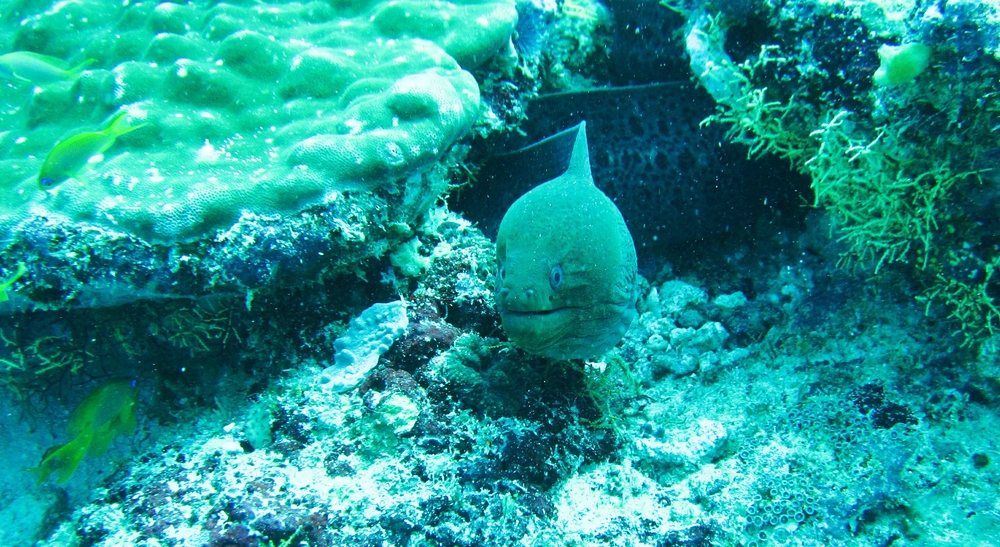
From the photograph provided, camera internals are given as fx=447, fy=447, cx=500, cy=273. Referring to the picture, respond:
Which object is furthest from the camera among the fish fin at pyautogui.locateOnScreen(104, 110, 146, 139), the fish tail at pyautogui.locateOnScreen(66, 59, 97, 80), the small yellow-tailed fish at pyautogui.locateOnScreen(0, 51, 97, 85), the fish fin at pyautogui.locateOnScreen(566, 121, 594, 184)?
the fish tail at pyautogui.locateOnScreen(66, 59, 97, 80)

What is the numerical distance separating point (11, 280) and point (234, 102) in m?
1.44

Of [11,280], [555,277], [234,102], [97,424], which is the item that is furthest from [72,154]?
[555,277]

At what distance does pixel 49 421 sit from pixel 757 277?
491 centimetres

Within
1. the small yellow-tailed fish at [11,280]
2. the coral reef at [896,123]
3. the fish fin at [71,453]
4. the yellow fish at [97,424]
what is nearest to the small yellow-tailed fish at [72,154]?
the small yellow-tailed fish at [11,280]

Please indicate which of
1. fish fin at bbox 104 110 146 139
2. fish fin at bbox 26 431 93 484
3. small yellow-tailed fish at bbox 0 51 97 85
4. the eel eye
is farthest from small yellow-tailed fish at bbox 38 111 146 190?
the eel eye

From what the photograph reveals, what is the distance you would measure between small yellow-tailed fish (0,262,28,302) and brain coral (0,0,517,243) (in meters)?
0.18

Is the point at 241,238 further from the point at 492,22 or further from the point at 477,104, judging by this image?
the point at 492,22

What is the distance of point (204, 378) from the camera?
2.67m

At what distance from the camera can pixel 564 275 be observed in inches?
80.2

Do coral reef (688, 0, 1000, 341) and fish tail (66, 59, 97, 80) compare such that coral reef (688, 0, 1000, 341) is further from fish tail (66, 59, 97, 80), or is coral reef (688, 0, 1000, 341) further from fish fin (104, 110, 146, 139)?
fish tail (66, 59, 97, 80)

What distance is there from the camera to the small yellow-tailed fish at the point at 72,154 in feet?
7.56

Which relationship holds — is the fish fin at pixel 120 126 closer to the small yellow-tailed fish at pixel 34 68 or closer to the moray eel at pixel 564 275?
the small yellow-tailed fish at pixel 34 68

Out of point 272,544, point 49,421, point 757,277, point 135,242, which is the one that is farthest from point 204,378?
point 757,277

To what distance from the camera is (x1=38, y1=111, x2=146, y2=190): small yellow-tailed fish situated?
7.56 feet
